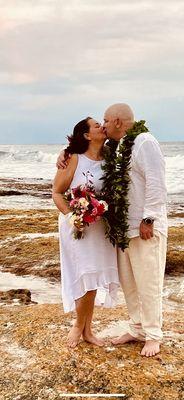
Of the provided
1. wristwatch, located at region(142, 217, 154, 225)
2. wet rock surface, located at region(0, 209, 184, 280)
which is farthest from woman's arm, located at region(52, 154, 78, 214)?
wet rock surface, located at region(0, 209, 184, 280)

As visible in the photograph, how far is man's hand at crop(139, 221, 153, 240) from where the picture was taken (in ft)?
17.2

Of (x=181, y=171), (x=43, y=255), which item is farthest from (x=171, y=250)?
(x=181, y=171)

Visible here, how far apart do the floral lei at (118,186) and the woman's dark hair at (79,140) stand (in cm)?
22

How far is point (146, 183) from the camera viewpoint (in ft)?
17.1

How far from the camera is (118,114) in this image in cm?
528

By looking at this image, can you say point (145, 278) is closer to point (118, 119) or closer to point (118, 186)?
point (118, 186)

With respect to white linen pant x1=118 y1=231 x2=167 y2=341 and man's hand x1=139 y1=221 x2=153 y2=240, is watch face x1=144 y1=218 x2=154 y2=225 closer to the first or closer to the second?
man's hand x1=139 y1=221 x2=153 y2=240

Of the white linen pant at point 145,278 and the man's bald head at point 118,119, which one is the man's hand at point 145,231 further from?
the man's bald head at point 118,119

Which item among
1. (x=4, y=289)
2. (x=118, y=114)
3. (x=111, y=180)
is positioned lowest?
(x=4, y=289)

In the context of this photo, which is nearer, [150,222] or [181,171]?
[150,222]

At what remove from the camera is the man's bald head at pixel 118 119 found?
17.4ft

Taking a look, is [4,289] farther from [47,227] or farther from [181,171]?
[181,171]

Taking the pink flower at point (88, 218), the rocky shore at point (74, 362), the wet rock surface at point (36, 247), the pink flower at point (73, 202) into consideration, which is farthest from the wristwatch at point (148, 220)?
the wet rock surface at point (36, 247)

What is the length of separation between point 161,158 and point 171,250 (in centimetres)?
820
